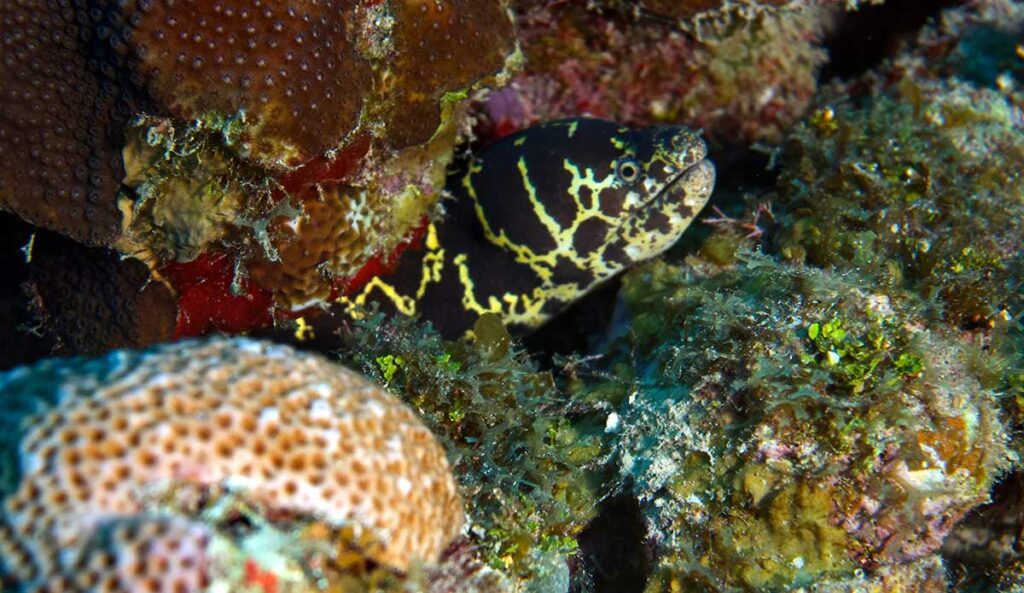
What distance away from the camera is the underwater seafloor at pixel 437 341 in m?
1.75

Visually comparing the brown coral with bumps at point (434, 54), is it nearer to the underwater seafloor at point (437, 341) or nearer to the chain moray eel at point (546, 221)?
the underwater seafloor at point (437, 341)

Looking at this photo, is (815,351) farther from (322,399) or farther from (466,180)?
(466,180)

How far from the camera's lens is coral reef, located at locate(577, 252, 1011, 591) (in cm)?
263

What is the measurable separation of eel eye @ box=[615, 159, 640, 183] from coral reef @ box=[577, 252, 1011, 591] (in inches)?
60.6

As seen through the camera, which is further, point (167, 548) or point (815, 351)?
point (815, 351)

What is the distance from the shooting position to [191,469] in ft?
5.57

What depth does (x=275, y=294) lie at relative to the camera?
11.9 feet

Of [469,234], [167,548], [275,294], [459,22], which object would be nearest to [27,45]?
[275,294]

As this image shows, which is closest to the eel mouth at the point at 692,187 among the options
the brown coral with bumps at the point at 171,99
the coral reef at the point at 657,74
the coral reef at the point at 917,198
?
the coral reef at the point at 917,198

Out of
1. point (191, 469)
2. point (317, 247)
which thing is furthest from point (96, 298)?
point (191, 469)

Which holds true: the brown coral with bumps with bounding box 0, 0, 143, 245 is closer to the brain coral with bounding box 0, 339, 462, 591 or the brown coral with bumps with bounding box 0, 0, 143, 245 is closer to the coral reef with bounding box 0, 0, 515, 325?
the coral reef with bounding box 0, 0, 515, 325

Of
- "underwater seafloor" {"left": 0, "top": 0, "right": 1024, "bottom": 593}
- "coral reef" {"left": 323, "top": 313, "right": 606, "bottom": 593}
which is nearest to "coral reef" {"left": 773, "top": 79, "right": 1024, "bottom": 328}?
"underwater seafloor" {"left": 0, "top": 0, "right": 1024, "bottom": 593}

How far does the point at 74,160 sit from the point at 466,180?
7.99 feet

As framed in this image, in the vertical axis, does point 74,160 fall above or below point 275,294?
above
